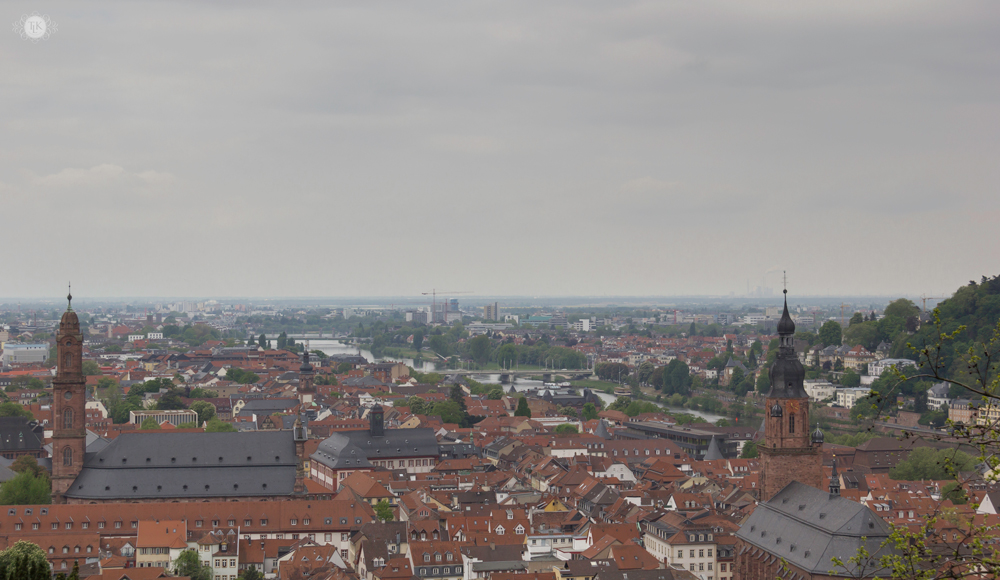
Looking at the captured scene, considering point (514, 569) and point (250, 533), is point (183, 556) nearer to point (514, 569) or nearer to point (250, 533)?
point (250, 533)

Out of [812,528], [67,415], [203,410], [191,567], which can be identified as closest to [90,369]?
[203,410]

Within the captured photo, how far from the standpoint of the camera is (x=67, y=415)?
58.8 metres

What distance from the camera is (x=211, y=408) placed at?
357ft

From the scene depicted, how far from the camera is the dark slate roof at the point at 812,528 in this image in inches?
1543

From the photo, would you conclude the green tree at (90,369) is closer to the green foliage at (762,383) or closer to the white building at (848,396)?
Result: the green foliage at (762,383)

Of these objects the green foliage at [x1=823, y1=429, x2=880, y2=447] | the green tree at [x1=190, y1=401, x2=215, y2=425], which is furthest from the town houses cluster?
the green tree at [x1=190, y1=401, x2=215, y2=425]

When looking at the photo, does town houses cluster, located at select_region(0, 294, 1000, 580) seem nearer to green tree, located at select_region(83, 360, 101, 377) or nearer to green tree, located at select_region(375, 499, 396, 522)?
green tree, located at select_region(375, 499, 396, 522)

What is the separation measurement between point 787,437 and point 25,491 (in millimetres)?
36396

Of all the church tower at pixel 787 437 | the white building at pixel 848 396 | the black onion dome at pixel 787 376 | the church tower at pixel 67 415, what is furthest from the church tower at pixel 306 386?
the black onion dome at pixel 787 376

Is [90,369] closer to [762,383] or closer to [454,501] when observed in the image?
[762,383]

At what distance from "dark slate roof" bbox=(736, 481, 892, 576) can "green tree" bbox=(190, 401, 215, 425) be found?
70.6 meters

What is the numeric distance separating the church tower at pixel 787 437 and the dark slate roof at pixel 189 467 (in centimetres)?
2370

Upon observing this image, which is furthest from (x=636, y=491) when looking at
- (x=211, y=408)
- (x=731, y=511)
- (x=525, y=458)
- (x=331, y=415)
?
(x=211, y=408)

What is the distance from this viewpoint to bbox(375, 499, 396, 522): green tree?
5850 centimetres
